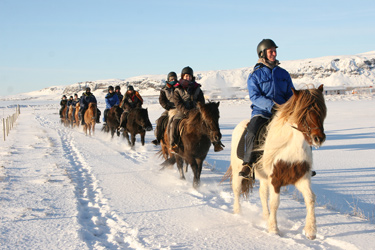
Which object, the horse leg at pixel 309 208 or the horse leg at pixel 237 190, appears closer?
the horse leg at pixel 309 208

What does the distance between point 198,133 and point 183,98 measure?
115 centimetres

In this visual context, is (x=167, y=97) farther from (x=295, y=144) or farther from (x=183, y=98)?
(x=295, y=144)

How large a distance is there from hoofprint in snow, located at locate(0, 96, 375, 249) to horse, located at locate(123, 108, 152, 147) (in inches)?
125

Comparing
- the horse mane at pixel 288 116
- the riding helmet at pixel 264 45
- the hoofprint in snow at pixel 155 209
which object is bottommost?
the hoofprint in snow at pixel 155 209

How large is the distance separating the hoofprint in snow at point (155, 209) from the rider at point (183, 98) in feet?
3.47

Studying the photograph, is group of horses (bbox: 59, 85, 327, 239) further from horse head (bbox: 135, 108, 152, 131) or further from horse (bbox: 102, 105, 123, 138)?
horse (bbox: 102, 105, 123, 138)

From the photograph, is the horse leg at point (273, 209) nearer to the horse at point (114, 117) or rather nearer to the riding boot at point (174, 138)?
the riding boot at point (174, 138)

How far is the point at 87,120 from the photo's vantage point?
19.7 m

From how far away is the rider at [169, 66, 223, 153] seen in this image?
25.7 ft

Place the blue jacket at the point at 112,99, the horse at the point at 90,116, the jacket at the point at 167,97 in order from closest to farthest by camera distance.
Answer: the jacket at the point at 167,97, the blue jacket at the point at 112,99, the horse at the point at 90,116

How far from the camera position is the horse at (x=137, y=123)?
13.2 metres

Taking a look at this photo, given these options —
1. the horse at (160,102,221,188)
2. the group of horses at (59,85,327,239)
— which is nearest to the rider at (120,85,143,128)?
the horse at (160,102,221,188)

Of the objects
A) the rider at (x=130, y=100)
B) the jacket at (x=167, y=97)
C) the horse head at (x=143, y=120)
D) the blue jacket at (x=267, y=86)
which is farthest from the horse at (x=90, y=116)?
the blue jacket at (x=267, y=86)

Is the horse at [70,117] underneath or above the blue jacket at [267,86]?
underneath
